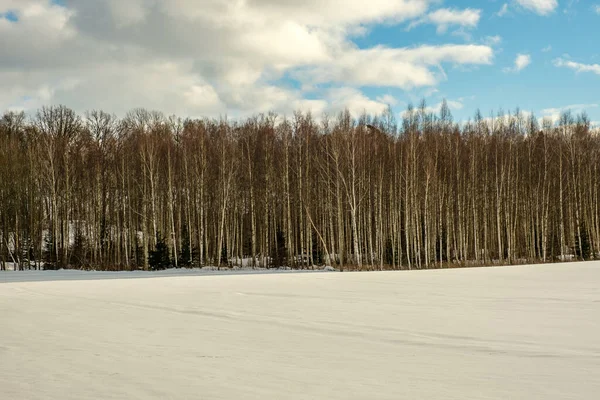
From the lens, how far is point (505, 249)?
44.1m

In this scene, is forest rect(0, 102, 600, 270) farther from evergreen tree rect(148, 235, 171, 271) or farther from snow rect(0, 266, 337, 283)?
snow rect(0, 266, 337, 283)

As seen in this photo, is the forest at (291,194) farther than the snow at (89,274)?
Yes

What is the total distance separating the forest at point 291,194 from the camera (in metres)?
35.2

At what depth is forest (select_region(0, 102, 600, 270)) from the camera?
3516 centimetres

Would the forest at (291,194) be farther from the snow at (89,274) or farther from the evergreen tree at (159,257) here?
the snow at (89,274)

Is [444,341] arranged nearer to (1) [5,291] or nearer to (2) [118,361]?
(2) [118,361]

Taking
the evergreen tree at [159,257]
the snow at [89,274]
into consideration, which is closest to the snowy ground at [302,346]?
the snow at [89,274]

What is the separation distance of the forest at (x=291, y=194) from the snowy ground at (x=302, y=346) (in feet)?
65.3

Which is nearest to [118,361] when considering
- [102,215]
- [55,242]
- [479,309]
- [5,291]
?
[479,309]

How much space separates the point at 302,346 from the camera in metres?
7.73

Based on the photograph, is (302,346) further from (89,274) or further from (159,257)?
(159,257)

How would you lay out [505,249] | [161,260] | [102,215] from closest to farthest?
1. [161,260]
2. [102,215]
3. [505,249]

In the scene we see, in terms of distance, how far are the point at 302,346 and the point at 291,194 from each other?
101 ft

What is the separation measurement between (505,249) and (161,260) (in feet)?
98.5
